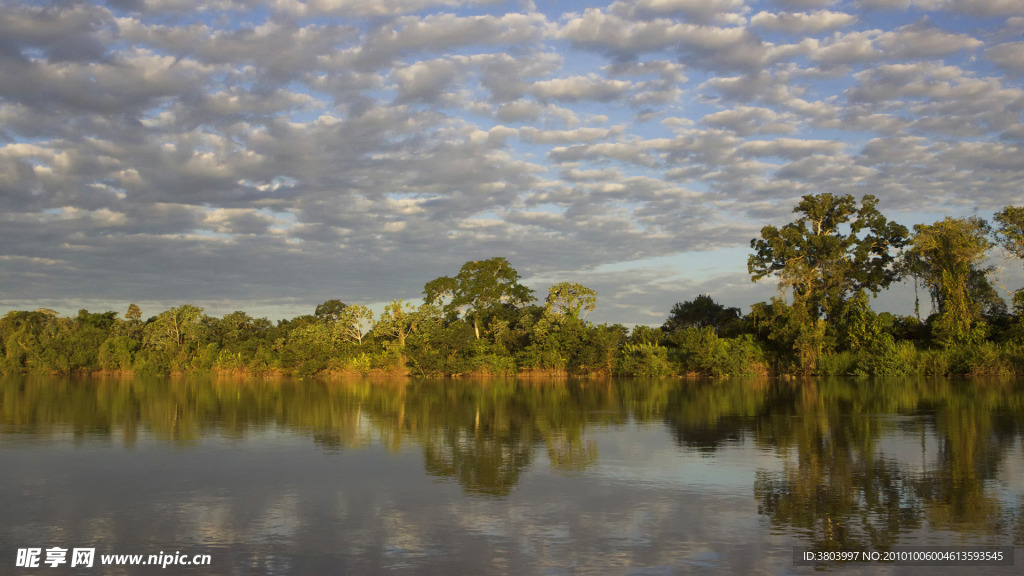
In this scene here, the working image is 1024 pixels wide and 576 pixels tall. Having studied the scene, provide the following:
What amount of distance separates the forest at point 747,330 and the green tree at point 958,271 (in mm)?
79

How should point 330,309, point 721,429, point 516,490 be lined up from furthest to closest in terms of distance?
1. point 330,309
2. point 721,429
3. point 516,490

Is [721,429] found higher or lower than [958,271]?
lower

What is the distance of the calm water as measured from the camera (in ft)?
22.9

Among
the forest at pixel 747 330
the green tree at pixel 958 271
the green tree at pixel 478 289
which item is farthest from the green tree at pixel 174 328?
the green tree at pixel 958 271

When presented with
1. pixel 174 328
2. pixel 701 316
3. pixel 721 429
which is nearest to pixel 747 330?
pixel 701 316

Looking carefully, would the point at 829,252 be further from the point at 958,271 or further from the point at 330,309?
the point at 330,309

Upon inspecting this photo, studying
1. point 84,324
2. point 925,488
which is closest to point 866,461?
point 925,488

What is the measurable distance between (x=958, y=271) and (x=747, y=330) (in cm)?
1275

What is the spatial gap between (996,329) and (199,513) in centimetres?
4595

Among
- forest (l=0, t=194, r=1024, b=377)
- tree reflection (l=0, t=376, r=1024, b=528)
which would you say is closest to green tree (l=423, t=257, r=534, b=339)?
forest (l=0, t=194, r=1024, b=377)

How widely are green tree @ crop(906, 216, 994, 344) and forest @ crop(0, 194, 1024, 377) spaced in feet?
0.26

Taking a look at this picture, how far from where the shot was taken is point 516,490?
9820mm

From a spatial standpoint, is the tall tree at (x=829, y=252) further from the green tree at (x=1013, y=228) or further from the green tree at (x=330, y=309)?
the green tree at (x=330, y=309)

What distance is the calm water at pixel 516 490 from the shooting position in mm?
6988
